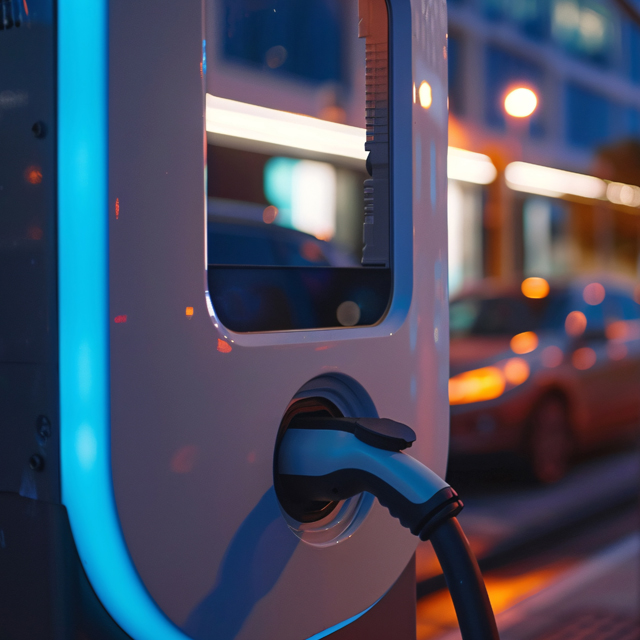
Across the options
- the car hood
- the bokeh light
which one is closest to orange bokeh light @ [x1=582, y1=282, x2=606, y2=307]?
the car hood

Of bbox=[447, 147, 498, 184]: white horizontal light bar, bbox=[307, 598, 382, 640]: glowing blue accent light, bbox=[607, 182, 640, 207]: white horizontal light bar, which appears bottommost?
bbox=[307, 598, 382, 640]: glowing blue accent light

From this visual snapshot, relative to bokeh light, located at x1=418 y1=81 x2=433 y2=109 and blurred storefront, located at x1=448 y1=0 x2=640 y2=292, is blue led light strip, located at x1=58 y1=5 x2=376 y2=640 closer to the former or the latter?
bokeh light, located at x1=418 y1=81 x2=433 y2=109

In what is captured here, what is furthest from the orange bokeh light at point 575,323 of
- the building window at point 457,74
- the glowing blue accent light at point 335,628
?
the building window at point 457,74

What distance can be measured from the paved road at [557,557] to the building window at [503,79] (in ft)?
28.8

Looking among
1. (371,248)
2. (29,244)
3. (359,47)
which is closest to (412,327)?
(371,248)

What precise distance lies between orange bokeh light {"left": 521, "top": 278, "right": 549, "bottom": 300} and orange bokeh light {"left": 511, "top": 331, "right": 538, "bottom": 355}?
0.52m

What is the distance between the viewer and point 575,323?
255 inches

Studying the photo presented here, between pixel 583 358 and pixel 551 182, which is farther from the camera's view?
pixel 551 182

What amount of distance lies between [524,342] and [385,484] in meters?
5.49

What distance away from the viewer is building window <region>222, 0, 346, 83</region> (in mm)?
974

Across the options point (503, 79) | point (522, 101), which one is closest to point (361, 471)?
point (522, 101)

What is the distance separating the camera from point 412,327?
108 centimetres

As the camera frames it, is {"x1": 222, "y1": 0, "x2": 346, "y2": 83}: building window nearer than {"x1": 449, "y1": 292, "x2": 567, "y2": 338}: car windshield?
Yes

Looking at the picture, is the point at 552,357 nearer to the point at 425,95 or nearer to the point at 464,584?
the point at 425,95
